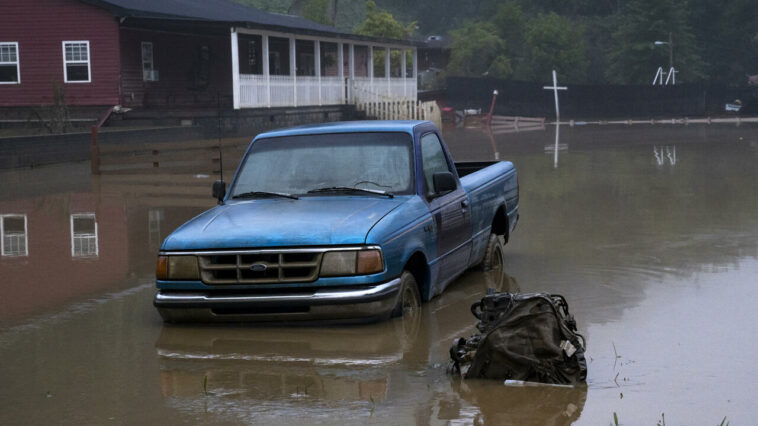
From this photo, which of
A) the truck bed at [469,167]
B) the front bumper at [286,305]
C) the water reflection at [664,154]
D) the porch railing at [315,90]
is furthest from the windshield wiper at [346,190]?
the porch railing at [315,90]

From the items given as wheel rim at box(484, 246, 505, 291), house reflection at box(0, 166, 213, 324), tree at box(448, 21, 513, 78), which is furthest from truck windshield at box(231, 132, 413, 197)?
tree at box(448, 21, 513, 78)

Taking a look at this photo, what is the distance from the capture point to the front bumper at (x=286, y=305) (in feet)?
25.6

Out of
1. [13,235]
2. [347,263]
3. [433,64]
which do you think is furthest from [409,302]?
[433,64]

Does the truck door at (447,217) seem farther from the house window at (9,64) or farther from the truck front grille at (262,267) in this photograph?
the house window at (9,64)

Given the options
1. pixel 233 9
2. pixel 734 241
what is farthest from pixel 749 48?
pixel 734 241

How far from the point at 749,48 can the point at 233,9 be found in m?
55.8

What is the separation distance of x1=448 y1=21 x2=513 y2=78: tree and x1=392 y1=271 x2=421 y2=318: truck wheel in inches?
3030

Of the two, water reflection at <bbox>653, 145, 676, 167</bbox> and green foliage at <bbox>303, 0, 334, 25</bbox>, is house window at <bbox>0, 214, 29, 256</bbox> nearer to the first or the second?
water reflection at <bbox>653, 145, 676, 167</bbox>

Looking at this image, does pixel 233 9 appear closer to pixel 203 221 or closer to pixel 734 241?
pixel 734 241

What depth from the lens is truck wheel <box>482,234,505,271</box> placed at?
1096cm

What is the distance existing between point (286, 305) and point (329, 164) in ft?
5.75

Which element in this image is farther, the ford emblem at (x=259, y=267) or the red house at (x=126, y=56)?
the red house at (x=126, y=56)

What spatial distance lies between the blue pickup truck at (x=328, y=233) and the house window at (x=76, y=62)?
29303mm

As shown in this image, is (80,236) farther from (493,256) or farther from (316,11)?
(316,11)
